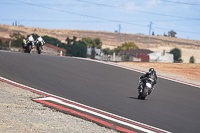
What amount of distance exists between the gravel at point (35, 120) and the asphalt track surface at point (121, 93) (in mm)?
1825

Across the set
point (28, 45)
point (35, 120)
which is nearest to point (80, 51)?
point (28, 45)

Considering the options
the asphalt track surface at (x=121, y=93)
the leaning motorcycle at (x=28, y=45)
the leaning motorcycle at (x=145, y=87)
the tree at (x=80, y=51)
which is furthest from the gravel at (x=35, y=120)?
the tree at (x=80, y=51)

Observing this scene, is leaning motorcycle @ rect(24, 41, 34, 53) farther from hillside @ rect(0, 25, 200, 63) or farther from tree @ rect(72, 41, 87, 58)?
hillside @ rect(0, 25, 200, 63)

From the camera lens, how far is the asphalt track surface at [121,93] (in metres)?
9.70

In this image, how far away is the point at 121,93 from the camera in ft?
48.1

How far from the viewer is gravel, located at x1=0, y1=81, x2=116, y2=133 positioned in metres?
6.88

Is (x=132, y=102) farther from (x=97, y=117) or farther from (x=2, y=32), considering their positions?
(x=2, y=32)

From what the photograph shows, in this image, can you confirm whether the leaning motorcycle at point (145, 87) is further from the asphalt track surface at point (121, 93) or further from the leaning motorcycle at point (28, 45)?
the leaning motorcycle at point (28, 45)

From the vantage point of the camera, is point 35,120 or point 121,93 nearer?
point 35,120

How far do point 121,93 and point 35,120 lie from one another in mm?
7469

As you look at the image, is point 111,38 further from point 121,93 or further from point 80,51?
point 121,93

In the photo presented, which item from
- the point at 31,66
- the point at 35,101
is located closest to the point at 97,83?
the point at 31,66

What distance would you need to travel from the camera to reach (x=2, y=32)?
153 meters

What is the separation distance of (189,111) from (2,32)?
5906 inches
